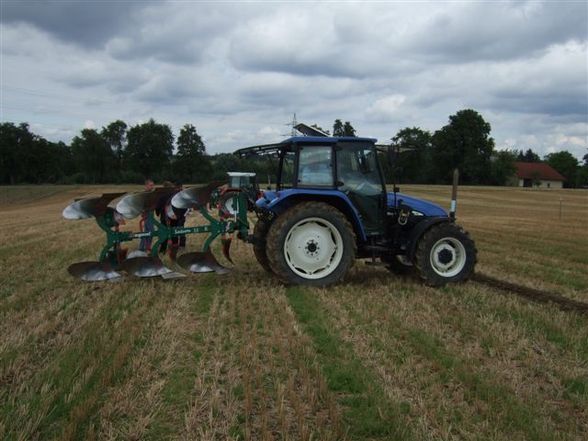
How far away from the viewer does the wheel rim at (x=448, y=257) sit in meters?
7.60

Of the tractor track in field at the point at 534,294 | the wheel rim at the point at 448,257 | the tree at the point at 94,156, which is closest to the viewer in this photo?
the tractor track in field at the point at 534,294

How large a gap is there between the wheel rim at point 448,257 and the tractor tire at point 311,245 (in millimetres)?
1208

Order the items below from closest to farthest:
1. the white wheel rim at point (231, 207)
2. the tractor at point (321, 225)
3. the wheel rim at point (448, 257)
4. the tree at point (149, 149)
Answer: the tractor at point (321, 225) → the wheel rim at point (448, 257) → the white wheel rim at point (231, 207) → the tree at point (149, 149)

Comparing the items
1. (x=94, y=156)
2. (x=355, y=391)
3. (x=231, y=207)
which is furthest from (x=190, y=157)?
(x=355, y=391)

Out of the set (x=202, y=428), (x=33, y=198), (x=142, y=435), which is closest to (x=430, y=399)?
(x=202, y=428)

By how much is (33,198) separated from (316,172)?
147ft

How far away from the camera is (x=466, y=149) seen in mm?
72812

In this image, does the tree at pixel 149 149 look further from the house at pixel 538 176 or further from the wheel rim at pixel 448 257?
the wheel rim at pixel 448 257

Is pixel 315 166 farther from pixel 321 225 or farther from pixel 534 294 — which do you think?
pixel 534 294

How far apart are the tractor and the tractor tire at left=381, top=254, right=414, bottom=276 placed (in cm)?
49

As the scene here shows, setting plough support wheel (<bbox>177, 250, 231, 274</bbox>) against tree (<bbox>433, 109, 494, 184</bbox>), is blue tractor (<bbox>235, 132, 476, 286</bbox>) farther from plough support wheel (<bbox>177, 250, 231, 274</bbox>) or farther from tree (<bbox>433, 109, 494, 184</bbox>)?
tree (<bbox>433, 109, 494, 184</bbox>)

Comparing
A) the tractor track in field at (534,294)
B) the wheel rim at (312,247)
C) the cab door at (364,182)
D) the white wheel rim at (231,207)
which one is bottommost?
the tractor track in field at (534,294)

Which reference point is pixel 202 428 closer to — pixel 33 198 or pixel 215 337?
pixel 215 337

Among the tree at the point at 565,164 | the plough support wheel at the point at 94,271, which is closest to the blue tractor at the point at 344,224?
the plough support wheel at the point at 94,271
